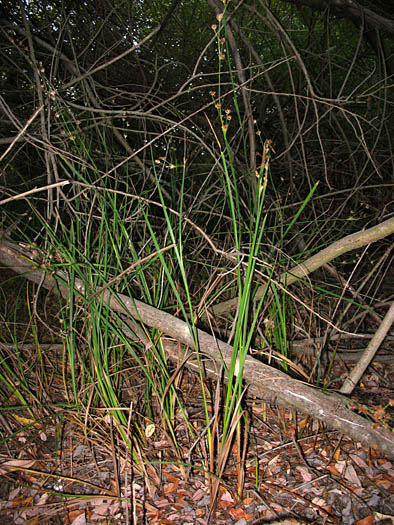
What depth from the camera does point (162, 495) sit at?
1376 mm

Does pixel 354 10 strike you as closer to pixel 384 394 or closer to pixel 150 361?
pixel 384 394

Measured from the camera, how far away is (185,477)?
143cm

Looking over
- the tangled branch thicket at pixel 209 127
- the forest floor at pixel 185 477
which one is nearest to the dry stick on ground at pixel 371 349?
the forest floor at pixel 185 477

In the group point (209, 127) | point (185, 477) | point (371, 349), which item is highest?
point (209, 127)

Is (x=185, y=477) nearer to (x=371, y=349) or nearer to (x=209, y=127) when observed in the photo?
(x=371, y=349)

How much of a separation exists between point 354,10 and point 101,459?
9.56 ft

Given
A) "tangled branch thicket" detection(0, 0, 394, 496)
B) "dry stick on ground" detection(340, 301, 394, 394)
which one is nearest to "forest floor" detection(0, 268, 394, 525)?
"dry stick on ground" detection(340, 301, 394, 394)

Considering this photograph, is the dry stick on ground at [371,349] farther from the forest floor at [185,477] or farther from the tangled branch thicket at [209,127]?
the tangled branch thicket at [209,127]

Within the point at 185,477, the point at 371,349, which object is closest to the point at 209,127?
the point at 371,349

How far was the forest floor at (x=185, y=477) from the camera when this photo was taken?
130 cm

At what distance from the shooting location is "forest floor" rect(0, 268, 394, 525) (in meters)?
1.30

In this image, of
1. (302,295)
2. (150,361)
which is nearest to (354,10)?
(302,295)

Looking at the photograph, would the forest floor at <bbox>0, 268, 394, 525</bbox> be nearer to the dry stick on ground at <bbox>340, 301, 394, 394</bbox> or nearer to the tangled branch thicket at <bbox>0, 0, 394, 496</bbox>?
the dry stick on ground at <bbox>340, 301, 394, 394</bbox>

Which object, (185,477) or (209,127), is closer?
(185,477)
